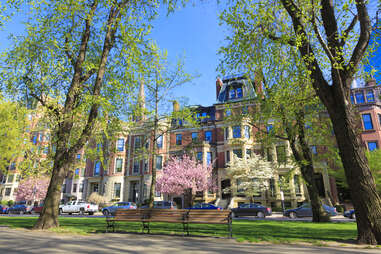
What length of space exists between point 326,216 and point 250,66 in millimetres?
10728

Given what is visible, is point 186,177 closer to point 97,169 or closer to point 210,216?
point 97,169

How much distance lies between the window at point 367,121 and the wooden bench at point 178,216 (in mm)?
31436

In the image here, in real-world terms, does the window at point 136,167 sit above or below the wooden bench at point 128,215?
above

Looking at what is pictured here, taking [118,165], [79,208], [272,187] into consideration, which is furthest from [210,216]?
[118,165]

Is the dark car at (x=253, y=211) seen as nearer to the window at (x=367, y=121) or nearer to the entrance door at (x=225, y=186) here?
the entrance door at (x=225, y=186)

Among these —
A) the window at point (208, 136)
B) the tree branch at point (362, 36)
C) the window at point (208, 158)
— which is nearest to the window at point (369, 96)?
the window at point (208, 136)

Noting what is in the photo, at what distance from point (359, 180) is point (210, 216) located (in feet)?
15.6

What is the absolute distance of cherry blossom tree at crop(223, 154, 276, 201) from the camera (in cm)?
2964

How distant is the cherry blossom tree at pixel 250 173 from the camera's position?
29.6 m

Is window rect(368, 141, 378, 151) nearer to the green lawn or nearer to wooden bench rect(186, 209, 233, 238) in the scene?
the green lawn

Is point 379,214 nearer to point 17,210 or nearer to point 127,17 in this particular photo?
point 127,17

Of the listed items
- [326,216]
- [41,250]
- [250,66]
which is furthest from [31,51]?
[326,216]

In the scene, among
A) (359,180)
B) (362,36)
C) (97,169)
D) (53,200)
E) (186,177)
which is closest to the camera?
(359,180)

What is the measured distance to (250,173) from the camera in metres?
30.1
